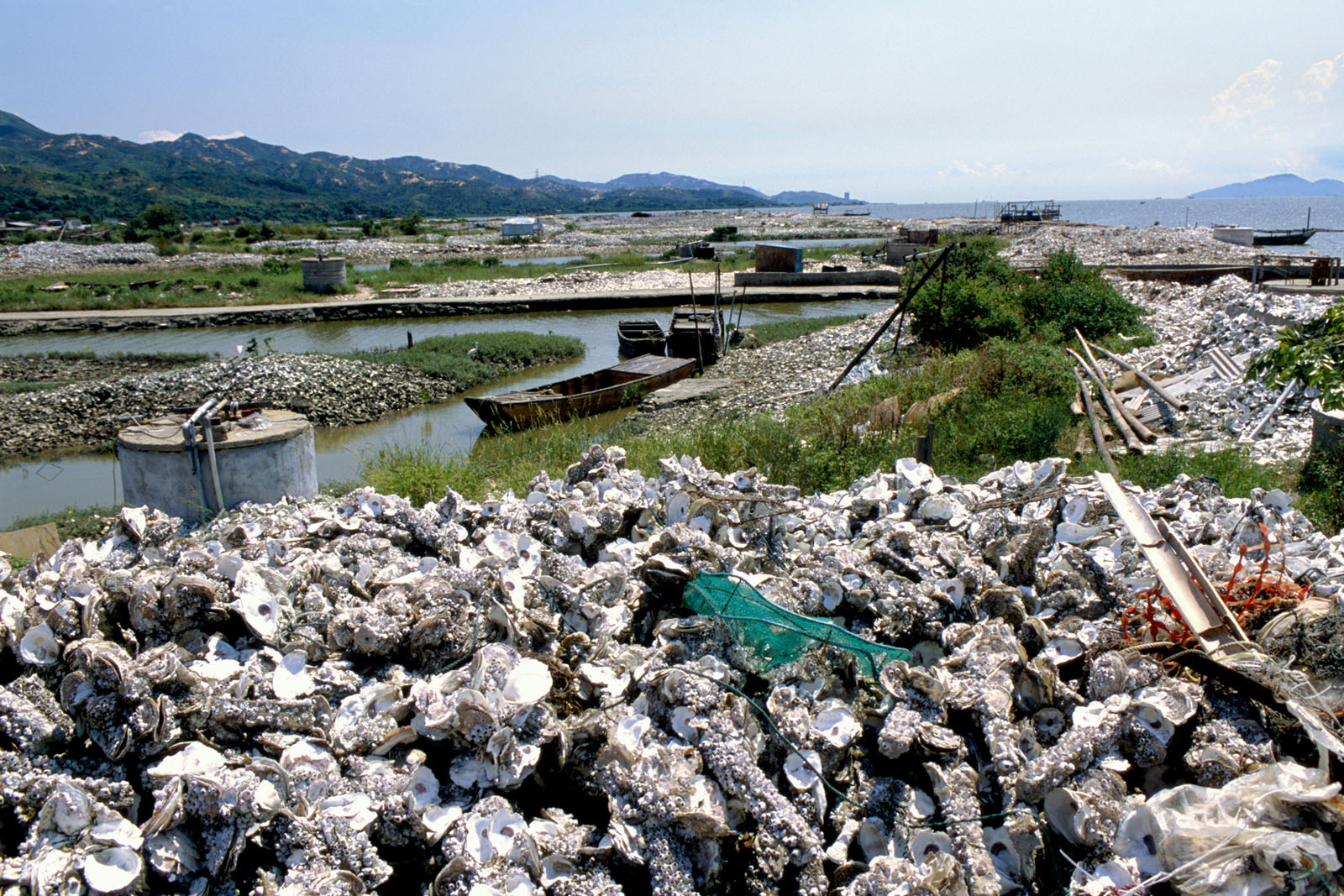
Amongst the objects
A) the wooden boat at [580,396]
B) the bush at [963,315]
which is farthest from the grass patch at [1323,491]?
the wooden boat at [580,396]

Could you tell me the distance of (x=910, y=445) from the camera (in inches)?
304

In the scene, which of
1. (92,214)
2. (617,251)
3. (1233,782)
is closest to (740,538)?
(1233,782)

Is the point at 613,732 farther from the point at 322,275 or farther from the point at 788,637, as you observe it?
the point at 322,275

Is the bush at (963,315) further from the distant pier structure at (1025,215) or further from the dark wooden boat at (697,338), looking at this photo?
the distant pier structure at (1025,215)

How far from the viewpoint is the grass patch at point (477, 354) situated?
1842 centimetres

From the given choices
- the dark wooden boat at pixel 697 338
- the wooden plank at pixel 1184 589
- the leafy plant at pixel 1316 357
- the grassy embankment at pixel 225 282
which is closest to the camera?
the wooden plank at pixel 1184 589

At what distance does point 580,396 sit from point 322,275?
2172 cm

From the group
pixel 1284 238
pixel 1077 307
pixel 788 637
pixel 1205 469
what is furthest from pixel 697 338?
Answer: pixel 1284 238

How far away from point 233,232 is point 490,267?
36821 mm

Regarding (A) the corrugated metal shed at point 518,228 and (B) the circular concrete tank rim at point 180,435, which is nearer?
(B) the circular concrete tank rim at point 180,435

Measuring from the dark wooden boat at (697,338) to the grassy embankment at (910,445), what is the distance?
6.87m

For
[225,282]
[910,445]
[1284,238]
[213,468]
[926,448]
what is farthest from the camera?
[1284,238]

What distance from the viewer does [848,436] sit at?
787 centimetres

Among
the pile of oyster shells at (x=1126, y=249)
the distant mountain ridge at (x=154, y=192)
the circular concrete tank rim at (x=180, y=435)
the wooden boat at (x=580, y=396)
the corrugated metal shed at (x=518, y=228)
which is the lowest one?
the wooden boat at (x=580, y=396)
